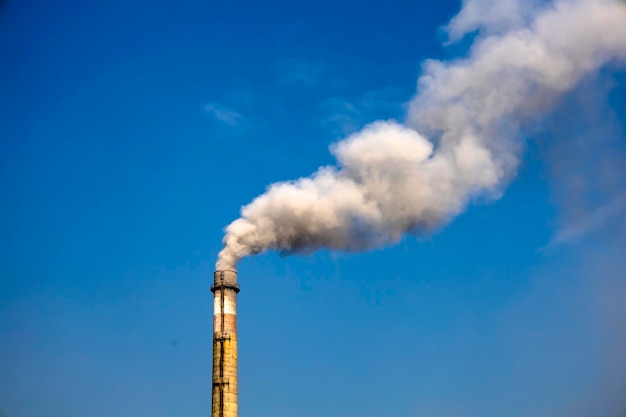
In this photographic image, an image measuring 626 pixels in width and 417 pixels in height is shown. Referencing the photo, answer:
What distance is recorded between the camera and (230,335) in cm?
4319

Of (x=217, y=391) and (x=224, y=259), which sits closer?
A: (x=217, y=391)

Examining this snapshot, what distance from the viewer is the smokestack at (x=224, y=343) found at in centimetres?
4181

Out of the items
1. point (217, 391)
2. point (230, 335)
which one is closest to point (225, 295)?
point (230, 335)

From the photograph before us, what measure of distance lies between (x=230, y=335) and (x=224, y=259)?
5285 mm

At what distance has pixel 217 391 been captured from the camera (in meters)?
42.0

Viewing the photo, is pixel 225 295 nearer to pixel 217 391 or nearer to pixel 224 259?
pixel 224 259

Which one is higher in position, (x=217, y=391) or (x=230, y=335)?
(x=230, y=335)

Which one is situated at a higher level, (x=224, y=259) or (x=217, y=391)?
(x=224, y=259)

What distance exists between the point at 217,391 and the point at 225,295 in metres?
5.97

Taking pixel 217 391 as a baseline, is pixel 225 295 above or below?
above

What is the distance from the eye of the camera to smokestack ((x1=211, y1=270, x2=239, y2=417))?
4181 centimetres

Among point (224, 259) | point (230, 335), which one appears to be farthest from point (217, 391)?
point (224, 259)

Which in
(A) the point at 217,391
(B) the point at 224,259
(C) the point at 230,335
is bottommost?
(A) the point at 217,391

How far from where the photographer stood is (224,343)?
42.9 metres
